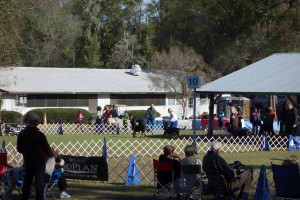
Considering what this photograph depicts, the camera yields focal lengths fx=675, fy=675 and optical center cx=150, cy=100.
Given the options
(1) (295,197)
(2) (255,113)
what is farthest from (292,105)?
(1) (295,197)

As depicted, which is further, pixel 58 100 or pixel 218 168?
pixel 58 100

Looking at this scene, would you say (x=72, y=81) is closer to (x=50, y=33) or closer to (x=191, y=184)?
(x=50, y=33)

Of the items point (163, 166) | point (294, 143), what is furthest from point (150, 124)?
point (163, 166)

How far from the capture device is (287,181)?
38.2ft

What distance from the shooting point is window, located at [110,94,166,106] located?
174ft

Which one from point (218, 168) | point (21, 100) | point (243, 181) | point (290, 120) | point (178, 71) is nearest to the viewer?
point (218, 168)

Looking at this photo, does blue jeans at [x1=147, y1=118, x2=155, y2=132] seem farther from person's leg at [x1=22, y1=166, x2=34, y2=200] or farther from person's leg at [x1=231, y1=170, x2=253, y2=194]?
person's leg at [x1=22, y1=166, x2=34, y2=200]

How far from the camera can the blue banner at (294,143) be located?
26.0 meters

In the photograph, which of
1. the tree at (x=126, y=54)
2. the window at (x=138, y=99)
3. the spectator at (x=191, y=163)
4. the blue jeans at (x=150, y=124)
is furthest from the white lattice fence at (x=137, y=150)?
the tree at (x=126, y=54)

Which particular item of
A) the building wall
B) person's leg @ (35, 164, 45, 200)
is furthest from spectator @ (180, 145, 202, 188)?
the building wall

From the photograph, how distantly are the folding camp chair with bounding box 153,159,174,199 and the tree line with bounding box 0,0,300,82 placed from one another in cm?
1513

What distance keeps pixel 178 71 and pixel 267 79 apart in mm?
22553

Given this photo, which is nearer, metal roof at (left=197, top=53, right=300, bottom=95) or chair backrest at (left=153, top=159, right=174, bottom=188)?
chair backrest at (left=153, top=159, right=174, bottom=188)

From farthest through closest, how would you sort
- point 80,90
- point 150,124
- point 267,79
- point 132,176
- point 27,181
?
point 80,90
point 150,124
point 267,79
point 132,176
point 27,181
